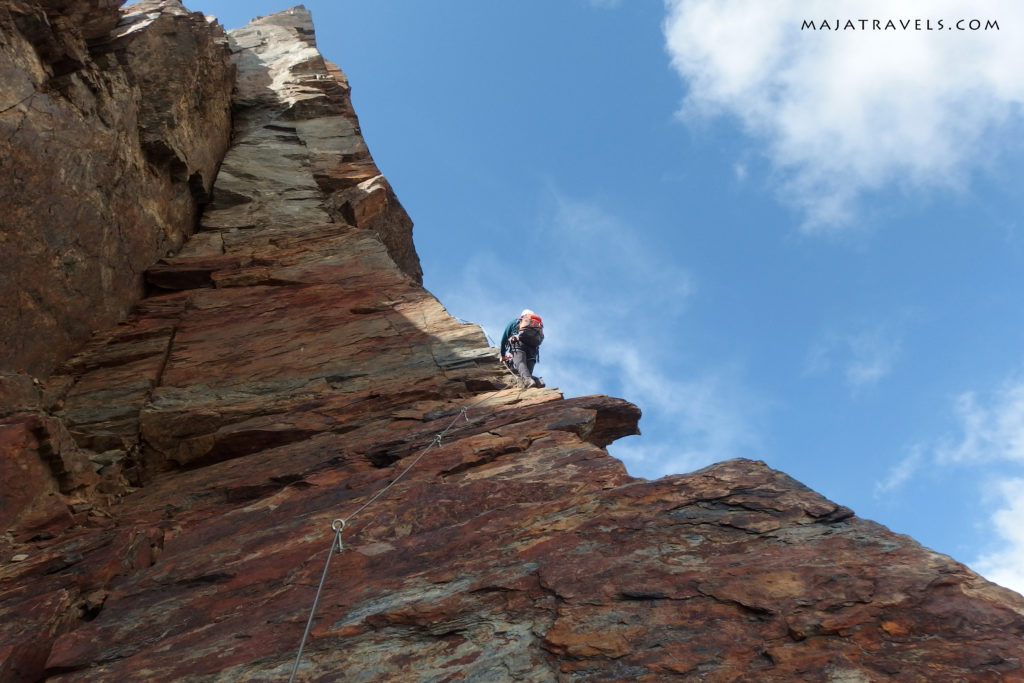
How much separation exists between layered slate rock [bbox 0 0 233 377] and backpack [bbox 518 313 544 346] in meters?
6.56

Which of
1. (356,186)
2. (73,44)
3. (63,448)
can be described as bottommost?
(63,448)

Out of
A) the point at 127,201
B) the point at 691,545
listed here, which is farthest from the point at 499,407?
the point at 127,201

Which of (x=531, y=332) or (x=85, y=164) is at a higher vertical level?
(x=531, y=332)

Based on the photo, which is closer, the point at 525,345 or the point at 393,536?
the point at 393,536

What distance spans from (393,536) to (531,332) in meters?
5.64

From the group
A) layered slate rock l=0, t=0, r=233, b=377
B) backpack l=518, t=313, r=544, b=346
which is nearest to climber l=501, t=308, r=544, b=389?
backpack l=518, t=313, r=544, b=346

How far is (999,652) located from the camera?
17.3ft

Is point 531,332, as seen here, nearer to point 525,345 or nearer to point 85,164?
point 525,345

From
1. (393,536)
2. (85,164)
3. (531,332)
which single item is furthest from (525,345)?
(85,164)

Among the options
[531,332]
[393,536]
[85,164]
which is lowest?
[393,536]

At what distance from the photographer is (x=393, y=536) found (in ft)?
25.3

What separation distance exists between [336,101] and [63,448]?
48.2 ft

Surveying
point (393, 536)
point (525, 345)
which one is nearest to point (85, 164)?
point (525, 345)

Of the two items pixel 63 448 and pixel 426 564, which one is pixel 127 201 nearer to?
pixel 63 448
